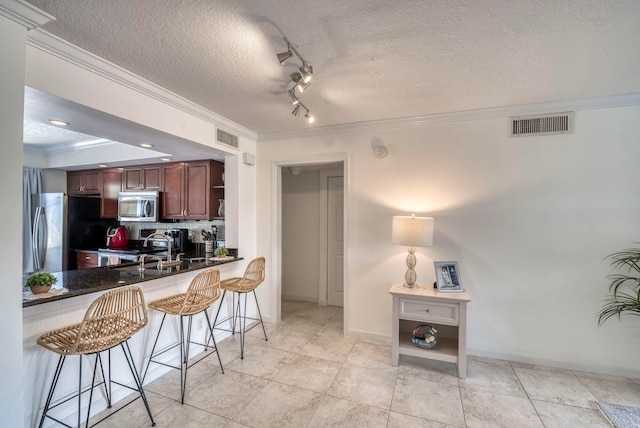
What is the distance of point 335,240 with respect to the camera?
14.8 feet

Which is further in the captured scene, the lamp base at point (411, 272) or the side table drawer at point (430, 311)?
Answer: the lamp base at point (411, 272)

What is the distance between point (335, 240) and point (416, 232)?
199cm

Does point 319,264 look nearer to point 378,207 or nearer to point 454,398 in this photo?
point 378,207

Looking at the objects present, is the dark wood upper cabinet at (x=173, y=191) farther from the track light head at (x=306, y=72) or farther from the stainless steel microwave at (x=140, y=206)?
the track light head at (x=306, y=72)

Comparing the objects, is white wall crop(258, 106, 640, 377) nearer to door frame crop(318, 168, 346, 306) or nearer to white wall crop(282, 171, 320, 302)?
door frame crop(318, 168, 346, 306)

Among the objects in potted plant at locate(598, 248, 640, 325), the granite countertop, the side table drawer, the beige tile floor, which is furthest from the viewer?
the side table drawer

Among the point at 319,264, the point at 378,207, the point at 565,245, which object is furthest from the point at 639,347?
the point at 319,264

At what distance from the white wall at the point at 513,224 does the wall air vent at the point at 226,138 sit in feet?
4.71

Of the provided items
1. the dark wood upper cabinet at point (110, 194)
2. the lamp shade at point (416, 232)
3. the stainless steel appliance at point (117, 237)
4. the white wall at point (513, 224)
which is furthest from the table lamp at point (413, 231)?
the dark wood upper cabinet at point (110, 194)

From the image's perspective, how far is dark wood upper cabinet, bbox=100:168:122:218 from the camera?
180 inches

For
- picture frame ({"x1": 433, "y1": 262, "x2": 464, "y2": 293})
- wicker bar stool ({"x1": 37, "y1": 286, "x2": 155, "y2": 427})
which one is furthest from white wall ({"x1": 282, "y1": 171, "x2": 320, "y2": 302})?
wicker bar stool ({"x1": 37, "y1": 286, "x2": 155, "y2": 427})

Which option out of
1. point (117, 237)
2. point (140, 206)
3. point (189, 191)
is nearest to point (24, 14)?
point (189, 191)

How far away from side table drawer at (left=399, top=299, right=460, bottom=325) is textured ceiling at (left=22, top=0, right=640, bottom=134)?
1.96 metres

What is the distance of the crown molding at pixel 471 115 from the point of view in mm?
2492
